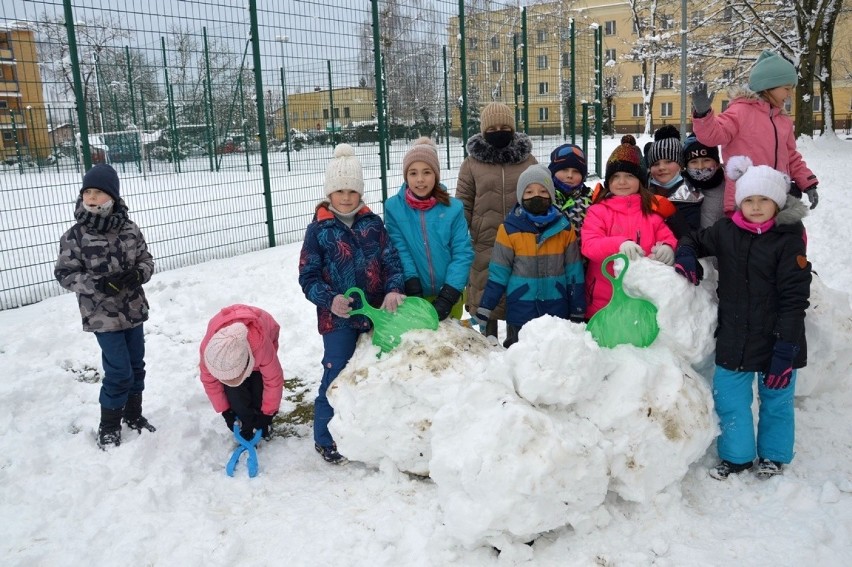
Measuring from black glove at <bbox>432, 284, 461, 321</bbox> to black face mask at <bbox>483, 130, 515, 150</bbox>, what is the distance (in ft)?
4.08

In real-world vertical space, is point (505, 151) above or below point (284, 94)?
below

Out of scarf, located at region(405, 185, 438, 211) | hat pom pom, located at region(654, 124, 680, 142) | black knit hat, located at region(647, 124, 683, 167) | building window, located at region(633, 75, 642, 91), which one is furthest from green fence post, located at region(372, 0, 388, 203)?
Result: building window, located at region(633, 75, 642, 91)

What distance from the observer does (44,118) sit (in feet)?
21.3

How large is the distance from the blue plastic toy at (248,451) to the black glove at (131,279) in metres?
0.95

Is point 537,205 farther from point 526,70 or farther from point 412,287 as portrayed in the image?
point 526,70

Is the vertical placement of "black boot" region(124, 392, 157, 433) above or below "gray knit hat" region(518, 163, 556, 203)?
below

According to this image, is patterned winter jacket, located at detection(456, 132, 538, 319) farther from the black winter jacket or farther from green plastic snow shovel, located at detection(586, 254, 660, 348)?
the black winter jacket

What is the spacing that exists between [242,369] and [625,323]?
77.5 inches

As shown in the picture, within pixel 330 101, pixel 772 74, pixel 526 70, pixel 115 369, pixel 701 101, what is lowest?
pixel 115 369

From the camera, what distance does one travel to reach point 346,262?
343 cm

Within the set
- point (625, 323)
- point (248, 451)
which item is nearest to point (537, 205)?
point (625, 323)

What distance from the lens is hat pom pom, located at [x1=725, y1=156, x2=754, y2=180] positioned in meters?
3.47

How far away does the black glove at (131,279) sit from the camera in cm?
350

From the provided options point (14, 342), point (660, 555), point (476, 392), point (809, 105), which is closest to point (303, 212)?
point (14, 342)
